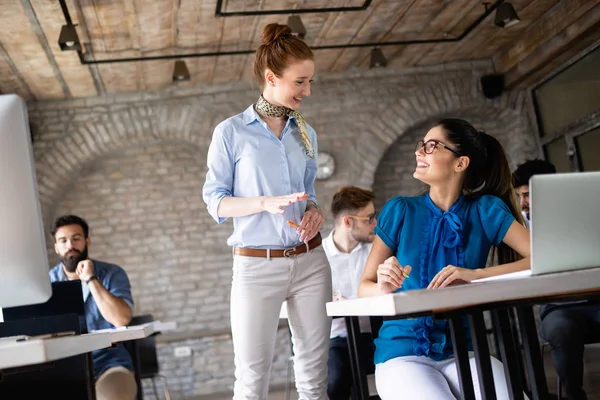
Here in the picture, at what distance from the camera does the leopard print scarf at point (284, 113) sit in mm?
2607

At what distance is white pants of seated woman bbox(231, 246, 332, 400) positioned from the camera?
2438 mm

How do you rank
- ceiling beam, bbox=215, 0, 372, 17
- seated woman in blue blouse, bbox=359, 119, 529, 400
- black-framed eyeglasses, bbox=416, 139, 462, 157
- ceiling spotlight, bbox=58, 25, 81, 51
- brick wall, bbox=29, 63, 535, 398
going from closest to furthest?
1. seated woman in blue blouse, bbox=359, 119, 529, 400
2. black-framed eyeglasses, bbox=416, 139, 462, 157
3. ceiling spotlight, bbox=58, 25, 81, 51
4. ceiling beam, bbox=215, 0, 372, 17
5. brick wall, bbox=29, 63, 535, 398

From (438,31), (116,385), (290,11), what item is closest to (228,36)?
(290,11)

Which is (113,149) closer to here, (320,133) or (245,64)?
(245,64)

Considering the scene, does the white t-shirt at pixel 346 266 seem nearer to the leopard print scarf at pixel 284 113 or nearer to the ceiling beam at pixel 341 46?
the leopard print scarf at pixel 284 113

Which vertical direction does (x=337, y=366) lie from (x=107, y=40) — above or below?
below

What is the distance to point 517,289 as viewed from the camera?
1.45 metres

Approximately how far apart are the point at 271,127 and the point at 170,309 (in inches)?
210

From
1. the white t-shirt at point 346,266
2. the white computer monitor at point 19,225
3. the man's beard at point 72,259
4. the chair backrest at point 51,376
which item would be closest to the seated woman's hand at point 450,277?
the white computer monitor at point 19,225

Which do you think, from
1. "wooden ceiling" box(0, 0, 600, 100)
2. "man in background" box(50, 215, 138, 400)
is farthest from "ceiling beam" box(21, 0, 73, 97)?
"man in background" box(50, 215, 138, 400)

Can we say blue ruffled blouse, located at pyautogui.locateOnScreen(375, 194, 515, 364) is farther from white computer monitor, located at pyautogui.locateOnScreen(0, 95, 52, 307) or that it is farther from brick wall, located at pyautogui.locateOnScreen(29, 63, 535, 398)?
brick wall, located at pyautogui.locateOnScreen(29, 63, 535, 398)

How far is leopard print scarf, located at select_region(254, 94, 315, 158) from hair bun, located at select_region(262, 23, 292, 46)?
205 mm

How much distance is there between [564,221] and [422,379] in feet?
2.22

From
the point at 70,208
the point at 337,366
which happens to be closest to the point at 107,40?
the point at 70,208
